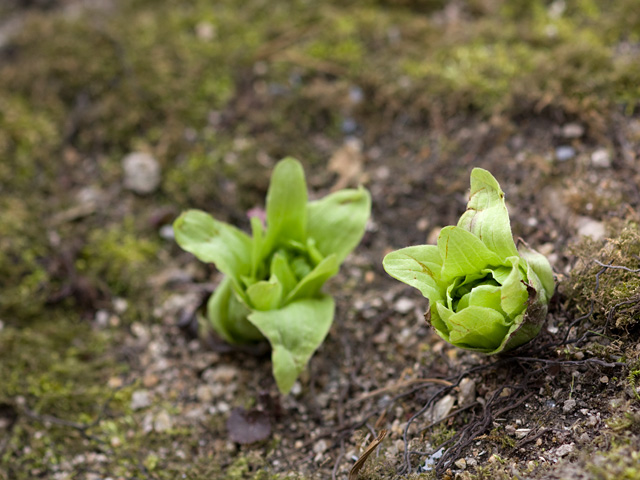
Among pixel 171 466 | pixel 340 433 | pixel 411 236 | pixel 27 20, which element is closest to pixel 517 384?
pixel 340 433

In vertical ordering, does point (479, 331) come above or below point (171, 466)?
above

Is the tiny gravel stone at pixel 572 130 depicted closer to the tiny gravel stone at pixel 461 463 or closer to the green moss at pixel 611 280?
the green moss at pixel 611 280

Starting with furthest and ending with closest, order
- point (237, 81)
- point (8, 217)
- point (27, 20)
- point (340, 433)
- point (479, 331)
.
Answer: point (27, 20), point (237, 81), point (8, 217), point (340, 433), point (479, 331)

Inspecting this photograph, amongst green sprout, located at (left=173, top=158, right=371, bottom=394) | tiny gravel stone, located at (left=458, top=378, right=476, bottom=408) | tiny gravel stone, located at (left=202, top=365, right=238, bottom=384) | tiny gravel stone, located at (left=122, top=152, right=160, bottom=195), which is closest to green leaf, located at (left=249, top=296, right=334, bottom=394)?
green sprout, located at (left=173, top=158, right=371, bottom=394)

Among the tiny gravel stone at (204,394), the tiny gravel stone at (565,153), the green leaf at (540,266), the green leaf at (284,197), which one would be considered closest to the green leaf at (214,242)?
the green leaf at (284,197)

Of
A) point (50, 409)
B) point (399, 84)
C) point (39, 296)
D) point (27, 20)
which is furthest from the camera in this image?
point (27, 20)

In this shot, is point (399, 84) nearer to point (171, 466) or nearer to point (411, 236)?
point (411, 236)

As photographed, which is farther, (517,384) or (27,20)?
(27,20)
